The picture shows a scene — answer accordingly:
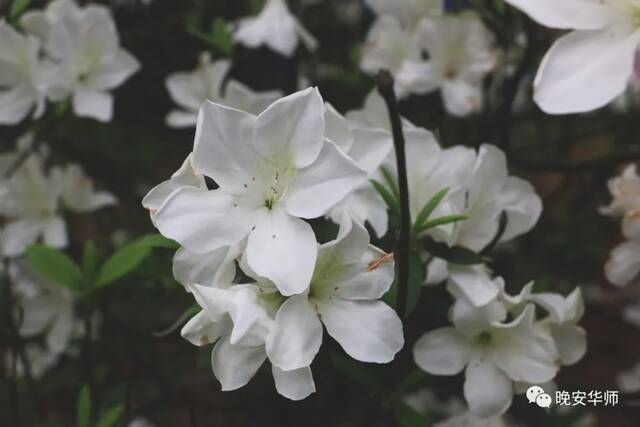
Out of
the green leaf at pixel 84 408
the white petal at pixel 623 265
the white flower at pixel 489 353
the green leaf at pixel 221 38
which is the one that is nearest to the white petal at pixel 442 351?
the white flower at pixel 489 353

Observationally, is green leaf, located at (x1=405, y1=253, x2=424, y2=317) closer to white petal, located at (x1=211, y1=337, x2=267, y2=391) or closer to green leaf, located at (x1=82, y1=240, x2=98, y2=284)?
white petal, located at (x1=211, y1=337, x2=267, y2=391)

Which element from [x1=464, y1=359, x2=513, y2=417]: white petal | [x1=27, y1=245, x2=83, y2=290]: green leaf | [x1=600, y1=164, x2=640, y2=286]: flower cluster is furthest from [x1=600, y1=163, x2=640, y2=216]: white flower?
[x1=27, y1=245, x2=83, y2=290]: green leaf

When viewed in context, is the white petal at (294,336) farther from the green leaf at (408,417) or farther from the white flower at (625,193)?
the white flower at (625,193)

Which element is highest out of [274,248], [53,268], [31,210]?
[274,248]

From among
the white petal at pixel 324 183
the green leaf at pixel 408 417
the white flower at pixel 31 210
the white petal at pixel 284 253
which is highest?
the white petal at pixel 324 183

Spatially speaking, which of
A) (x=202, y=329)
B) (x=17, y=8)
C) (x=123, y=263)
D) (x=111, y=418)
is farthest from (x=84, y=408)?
(x=17, y=8)

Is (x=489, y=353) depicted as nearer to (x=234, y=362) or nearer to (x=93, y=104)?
(x=234, y=362)
